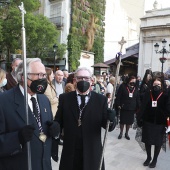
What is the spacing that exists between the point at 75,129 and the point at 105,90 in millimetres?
6094

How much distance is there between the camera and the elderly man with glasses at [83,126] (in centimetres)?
307

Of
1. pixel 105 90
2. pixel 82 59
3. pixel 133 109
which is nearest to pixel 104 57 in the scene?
pixel 82 59

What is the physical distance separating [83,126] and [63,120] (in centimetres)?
37

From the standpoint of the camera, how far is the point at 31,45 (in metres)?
21.5

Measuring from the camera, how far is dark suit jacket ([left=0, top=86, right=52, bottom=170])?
6.97ft

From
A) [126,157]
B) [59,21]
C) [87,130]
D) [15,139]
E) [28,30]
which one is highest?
[59,21]

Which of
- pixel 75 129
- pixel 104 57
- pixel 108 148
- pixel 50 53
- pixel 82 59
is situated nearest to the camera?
pixel 75 129

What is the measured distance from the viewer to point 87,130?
121 inches

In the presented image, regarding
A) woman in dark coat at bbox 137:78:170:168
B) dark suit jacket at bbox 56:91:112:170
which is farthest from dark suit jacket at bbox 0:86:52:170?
woman in dark coat at bbox 137:78:170:168

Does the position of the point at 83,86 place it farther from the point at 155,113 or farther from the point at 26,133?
the point at 155,113

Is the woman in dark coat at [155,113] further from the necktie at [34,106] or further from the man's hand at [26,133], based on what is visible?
the man's hand at [26,133]

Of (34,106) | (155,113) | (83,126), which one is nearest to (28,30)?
(155,113)

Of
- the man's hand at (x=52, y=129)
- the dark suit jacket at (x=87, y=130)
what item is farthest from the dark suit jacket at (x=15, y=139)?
the dark suit jacket at (x=87, y=130)

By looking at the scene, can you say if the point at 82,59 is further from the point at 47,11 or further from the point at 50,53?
the point at 47,11
